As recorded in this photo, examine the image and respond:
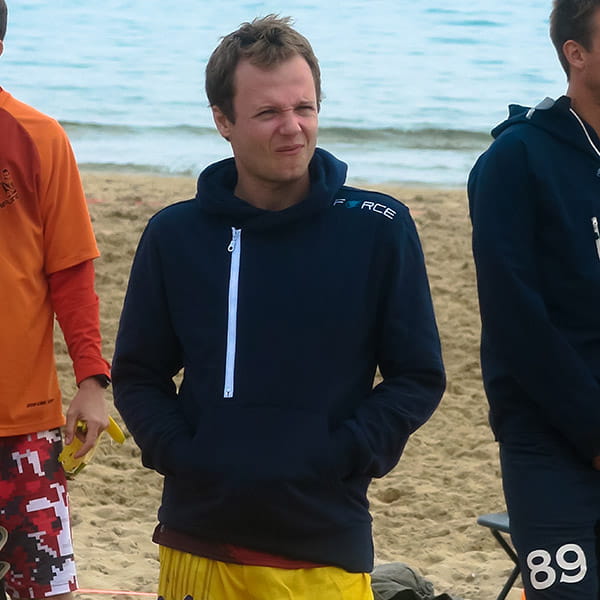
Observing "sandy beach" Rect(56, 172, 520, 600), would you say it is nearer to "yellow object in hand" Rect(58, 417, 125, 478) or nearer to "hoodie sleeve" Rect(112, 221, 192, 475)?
"yellow object in hand" Rect(58, 417, 125, 478)

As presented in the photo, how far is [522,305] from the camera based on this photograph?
3.16 m

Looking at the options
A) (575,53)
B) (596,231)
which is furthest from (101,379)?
(575,53)

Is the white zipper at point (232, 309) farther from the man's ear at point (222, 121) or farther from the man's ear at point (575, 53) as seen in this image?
the man's ear at point (575, 53)

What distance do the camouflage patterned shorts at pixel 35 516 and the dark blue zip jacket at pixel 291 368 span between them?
789 mm

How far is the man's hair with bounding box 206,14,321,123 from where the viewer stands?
2.86 m

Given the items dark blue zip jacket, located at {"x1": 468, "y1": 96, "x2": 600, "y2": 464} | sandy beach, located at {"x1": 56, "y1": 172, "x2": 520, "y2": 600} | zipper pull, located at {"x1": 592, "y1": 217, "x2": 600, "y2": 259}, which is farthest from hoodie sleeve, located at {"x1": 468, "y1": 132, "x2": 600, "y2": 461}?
sandy beach, located at {"x1": 56, "y1": 172, "x2": 520, "y2": 600}

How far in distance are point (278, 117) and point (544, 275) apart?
828mm

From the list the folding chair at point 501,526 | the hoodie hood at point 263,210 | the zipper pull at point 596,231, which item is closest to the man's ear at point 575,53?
the zipper pull at point 596,231

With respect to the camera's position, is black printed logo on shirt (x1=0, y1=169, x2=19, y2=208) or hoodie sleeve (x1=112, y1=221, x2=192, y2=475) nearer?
hoodie sleeve (x1=112, y1=221, x2=192, y2=475)

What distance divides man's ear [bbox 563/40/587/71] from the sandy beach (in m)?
2.72

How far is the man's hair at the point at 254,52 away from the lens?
2857 mm

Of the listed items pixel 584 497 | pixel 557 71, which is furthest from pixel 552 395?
pixel 557 71

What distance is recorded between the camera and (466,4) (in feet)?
102

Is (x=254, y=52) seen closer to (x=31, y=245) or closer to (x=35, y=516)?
(x=31, y=245)
